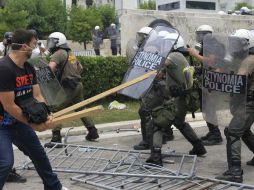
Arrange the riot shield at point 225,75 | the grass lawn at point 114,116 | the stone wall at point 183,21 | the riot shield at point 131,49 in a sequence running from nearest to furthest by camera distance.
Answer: the riot shield at point 225,75 → the riot shield at point 131,49 → the grass lawn at point 114,116 → the stone wall at point 183,21

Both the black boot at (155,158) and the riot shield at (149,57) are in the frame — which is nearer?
the riot shield at (149,57)

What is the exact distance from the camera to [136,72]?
6.61 metres

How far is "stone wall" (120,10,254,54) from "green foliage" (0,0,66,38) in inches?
860

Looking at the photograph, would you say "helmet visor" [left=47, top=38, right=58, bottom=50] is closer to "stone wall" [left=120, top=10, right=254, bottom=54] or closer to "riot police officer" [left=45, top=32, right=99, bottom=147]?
"riot police officer" [left=45, top=32, right=99, bottom=147]

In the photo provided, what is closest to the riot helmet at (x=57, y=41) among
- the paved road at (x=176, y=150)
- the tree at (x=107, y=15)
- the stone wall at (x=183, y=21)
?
the paved road at (x=176, y=150)

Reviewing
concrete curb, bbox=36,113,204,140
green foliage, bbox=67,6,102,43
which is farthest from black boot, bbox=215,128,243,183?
green foliage, bbox=67,6,102,43

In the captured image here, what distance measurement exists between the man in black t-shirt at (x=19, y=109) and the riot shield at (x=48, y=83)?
6.90 feet

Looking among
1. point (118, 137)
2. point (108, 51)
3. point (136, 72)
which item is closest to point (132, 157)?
point (136, 72)

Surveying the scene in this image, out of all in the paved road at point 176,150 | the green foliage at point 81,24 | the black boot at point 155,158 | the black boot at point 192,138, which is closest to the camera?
the paved road at point 176,150

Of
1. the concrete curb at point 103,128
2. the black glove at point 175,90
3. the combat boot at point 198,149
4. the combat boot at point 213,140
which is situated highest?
the black glove at point 175,90

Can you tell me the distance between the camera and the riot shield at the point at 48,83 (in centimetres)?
726

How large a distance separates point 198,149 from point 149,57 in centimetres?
160

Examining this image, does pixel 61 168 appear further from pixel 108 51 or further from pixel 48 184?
pixel 108 51

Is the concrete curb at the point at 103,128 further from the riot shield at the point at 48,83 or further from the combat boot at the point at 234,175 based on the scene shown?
the combat boot at the point at 234,175
